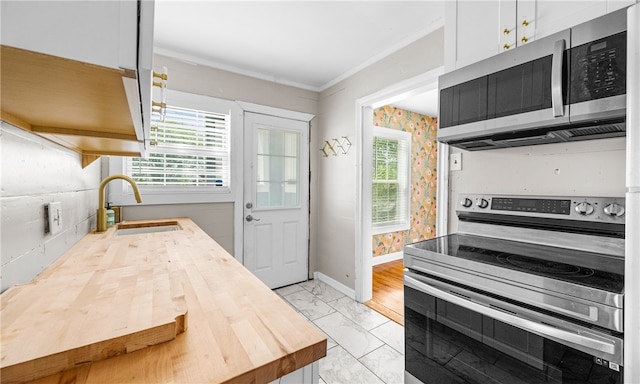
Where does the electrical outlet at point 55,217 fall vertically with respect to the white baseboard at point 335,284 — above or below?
above

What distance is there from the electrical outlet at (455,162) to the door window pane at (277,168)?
193cm

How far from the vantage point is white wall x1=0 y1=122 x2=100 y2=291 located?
75 centimetres

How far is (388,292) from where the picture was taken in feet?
10.5

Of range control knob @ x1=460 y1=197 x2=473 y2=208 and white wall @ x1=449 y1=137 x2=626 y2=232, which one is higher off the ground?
white wall @ x1=449 y1=137 x2=626 y2=232

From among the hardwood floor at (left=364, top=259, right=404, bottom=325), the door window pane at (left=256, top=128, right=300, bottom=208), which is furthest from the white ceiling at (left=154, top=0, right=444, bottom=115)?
the hardwood floor at (left=364, top=259, right=404, bottom=325)

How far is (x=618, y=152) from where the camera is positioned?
121 centimetres

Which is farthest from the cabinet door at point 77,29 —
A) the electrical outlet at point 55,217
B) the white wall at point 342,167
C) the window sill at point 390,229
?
the window sill at point 390,229

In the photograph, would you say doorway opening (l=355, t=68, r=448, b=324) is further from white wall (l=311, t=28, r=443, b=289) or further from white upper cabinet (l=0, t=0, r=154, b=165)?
white upper cabinet (l=0, t=0, r=154, b=165)

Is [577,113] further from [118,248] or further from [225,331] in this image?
[118,248]

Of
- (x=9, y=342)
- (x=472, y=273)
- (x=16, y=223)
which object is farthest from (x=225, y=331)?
(x=472, y=273)

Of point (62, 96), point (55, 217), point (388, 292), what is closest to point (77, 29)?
point (62, 96)

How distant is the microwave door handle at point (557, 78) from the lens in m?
1.10

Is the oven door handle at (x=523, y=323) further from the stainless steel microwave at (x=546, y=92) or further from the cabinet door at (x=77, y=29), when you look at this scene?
the cabinet door at (x=77, y=29)

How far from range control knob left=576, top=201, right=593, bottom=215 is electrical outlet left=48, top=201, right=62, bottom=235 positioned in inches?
86.5
